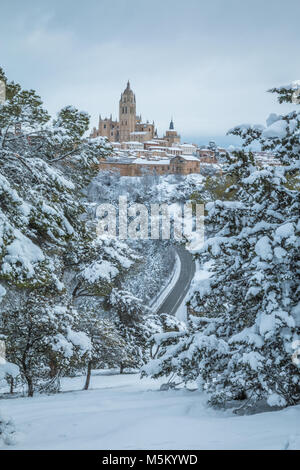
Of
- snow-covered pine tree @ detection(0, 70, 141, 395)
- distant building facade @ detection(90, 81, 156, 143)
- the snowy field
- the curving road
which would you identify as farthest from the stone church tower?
the snowy field

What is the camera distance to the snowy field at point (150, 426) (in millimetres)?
4426

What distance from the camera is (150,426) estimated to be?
17.2 feet

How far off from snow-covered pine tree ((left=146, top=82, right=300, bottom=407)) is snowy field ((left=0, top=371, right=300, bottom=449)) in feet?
1.54

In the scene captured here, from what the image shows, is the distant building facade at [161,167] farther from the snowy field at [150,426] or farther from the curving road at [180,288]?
the snowy field at [150,426]

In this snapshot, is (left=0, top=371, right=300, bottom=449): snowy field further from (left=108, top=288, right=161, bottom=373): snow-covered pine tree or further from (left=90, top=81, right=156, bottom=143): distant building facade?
(left=90, top=81, right=156, bottom=143): distant building facade

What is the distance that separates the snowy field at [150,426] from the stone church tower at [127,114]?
140 m

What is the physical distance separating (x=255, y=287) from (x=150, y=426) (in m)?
2.35

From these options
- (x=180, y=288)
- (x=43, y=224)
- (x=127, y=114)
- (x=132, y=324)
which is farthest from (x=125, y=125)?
(x=43, y=224)

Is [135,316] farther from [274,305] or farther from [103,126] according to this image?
[103,126]

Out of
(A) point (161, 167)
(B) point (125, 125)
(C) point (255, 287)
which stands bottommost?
(C) point (255, 287)

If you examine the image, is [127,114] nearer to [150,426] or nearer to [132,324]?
[132,324]

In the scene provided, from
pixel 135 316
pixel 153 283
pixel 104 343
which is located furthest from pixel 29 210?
pixel 153 283

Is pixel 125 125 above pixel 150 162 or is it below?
above

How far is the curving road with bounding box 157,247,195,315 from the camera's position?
30078 millimetres
